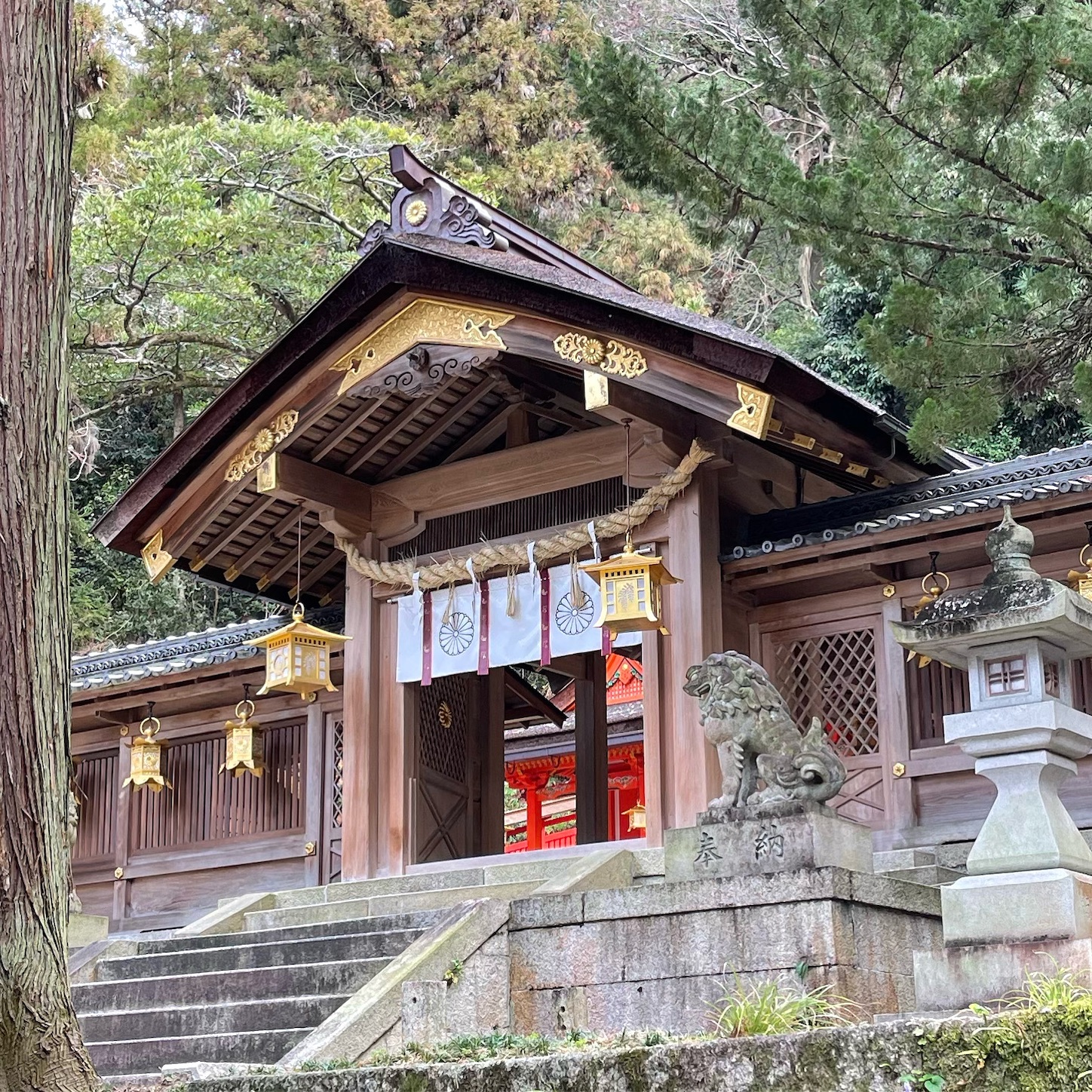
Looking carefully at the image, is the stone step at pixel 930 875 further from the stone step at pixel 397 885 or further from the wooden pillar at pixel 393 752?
the wooden pillar at pixel 393 752

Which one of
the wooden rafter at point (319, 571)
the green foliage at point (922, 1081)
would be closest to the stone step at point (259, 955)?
the wooden rafter at point (319, 571)

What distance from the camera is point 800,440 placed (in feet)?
39.2

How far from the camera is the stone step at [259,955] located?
10.4 meters

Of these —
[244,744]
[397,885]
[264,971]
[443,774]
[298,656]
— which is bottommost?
[264,971]

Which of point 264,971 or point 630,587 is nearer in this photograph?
point 264,971

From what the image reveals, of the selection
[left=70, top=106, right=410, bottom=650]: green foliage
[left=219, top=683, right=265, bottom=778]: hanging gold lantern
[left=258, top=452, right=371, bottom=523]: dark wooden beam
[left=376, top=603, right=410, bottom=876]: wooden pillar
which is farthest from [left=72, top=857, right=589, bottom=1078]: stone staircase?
[left=70, top=106, right=410, bottom=650]: green foliage

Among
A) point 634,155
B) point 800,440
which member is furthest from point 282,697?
point 634,155

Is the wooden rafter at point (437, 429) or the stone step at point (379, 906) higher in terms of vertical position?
the wooden rafter at point (437, 429)

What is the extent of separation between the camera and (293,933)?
1145cm

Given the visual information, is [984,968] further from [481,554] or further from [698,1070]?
[481,554]

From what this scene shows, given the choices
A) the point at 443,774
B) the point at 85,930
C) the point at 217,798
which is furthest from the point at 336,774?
the point at 85,930

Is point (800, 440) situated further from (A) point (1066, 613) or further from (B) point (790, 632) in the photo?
(A) point (1066, 613)

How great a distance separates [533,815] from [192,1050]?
41.7ft

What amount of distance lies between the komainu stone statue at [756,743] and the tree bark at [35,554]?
4891 mm
